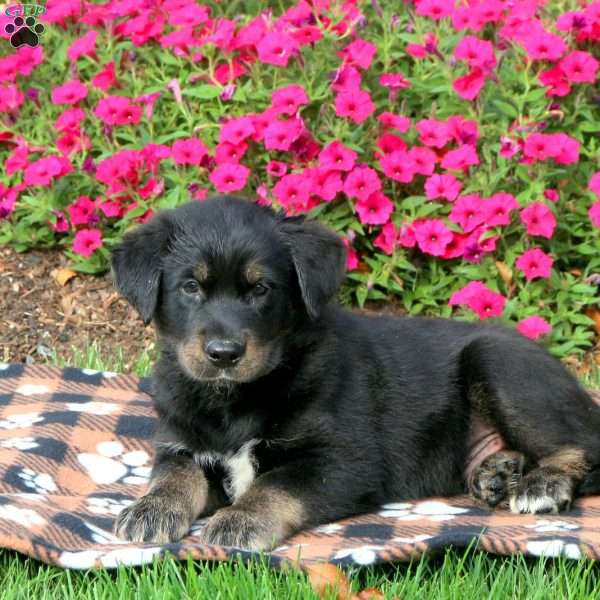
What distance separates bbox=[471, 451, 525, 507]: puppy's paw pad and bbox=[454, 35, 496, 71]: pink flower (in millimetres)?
2532

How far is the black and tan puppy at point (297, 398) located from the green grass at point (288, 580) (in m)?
0.30

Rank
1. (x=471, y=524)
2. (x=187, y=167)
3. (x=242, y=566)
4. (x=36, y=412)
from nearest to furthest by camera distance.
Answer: (x=242, y=566) → (x=471, y=524) → (x=36, y=412) → (x=187, y=167)

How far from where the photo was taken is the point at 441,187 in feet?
20.2

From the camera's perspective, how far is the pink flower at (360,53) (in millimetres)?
6191

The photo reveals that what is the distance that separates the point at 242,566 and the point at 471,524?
0.94 metres

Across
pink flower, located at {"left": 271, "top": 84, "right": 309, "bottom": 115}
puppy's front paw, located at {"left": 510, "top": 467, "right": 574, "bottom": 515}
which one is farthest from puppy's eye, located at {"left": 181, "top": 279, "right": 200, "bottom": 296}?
pink flower, located at {"left": 271, "top": 84, "right": 309, "bottom": 115}

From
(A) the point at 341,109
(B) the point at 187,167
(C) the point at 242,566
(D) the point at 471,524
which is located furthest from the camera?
(B) the point at 187,167

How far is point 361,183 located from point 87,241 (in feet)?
5.42

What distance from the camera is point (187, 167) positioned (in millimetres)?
6617

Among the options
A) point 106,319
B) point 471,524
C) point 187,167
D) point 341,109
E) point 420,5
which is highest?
point 420,5

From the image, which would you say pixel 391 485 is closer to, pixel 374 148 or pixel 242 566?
pixel 242 566

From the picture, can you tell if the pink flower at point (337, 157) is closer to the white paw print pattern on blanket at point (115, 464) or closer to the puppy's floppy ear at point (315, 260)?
the puppy's floppy ear at point (315, 260)

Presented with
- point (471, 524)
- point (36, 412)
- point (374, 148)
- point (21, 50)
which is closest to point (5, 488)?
point (36, 412)

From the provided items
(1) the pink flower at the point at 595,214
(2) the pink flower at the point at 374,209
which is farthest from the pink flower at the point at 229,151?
(1) the pink flower at the point at 595,214
